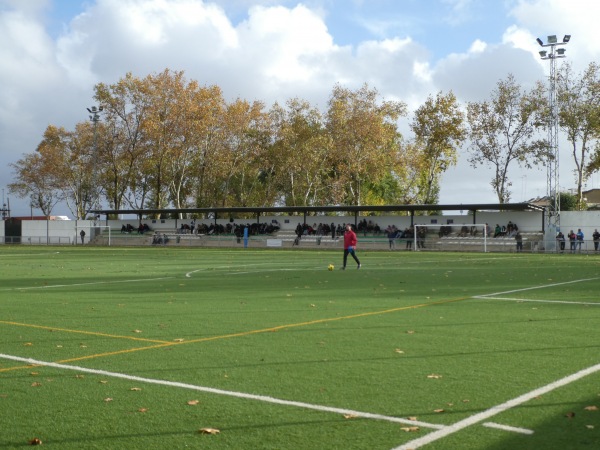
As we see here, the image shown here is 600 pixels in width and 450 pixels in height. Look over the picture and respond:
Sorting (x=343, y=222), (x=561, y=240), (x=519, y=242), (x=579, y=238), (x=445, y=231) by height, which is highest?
(x=343, y=222)

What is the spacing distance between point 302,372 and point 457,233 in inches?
1943

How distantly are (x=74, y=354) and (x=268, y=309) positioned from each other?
18.1 feet

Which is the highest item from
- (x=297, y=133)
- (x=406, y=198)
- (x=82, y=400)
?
(x=297, y=133)

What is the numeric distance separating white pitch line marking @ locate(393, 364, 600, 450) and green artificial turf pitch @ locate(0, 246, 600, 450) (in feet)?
0.08

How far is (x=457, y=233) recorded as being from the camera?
55781 mm

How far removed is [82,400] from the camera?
270 inches

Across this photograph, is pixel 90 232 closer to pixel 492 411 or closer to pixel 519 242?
pixel 519 242

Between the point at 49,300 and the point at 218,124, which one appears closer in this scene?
the point at 49,300

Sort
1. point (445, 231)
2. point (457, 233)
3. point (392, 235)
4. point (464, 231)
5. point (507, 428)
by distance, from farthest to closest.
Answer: point (392, 235) → point (445, 231) → point (457, 233) → point (464, 231) → point (507, 428)

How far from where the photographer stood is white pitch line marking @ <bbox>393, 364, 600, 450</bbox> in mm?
5516

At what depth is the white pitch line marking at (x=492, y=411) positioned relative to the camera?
5516 millimetres

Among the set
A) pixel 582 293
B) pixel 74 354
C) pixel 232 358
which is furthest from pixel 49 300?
pixel 582 293

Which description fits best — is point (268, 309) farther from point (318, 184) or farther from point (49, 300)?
point (318, 184)

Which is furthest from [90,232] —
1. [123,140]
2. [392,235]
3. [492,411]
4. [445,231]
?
[492,411]
